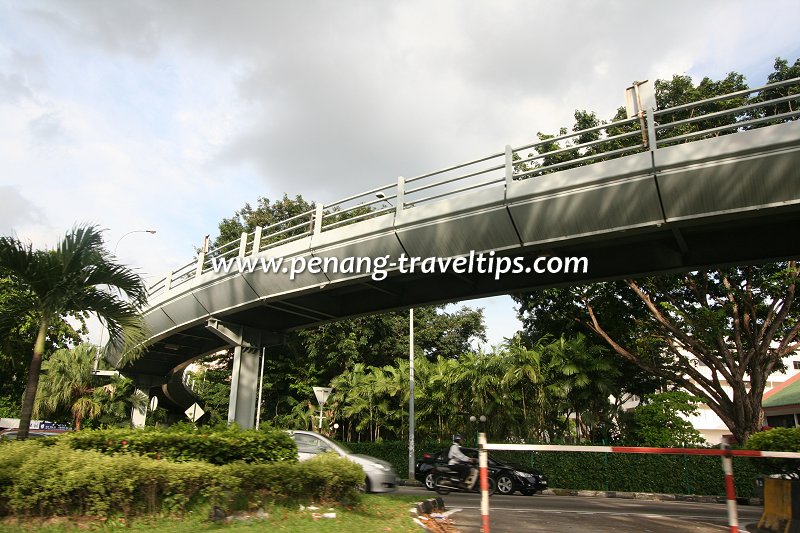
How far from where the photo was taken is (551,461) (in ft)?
70.2

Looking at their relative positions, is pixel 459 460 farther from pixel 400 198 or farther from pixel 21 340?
pixel 21 340

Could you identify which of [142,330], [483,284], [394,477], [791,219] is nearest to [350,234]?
[483,284]

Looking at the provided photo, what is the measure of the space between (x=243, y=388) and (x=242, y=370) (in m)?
0.55

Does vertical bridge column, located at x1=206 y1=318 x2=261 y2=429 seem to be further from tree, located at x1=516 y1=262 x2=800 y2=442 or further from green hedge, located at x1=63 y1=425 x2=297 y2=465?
tree, located at x1=516 y1=262 x2=800 y2=442

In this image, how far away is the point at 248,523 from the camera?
25.8 ft

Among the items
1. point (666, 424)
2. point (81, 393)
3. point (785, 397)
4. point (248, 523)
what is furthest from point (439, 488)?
point (785, 397)

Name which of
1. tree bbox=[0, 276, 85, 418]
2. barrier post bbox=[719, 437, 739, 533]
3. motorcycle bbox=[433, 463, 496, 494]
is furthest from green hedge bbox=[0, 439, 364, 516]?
tree bbox=[0, 276, 85, 418]

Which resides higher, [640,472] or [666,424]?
[666,424]

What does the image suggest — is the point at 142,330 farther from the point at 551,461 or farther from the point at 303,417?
the point at 303,417

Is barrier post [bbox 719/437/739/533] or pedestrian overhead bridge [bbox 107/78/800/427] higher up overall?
pedestrian overhead bridge [bbox 107/78/800/427]

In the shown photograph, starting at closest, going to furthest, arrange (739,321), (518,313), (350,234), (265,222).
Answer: (350,234) → (739,321) → (518,313) → (265,222)

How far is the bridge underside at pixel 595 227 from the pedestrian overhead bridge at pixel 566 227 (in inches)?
0.9

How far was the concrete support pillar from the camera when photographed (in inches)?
653

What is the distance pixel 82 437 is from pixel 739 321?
73.2ft
